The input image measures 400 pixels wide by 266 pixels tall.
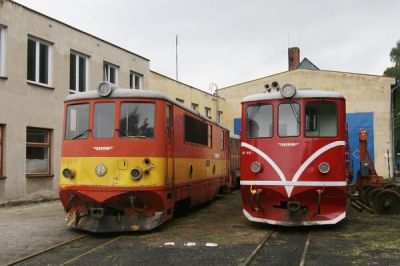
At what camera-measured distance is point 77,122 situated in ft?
34.0

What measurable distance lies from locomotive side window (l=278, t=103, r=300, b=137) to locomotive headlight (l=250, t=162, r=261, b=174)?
780 mm

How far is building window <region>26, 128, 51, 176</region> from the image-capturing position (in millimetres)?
16961

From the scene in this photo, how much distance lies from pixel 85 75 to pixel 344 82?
1864 centimetres

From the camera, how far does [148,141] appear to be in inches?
391

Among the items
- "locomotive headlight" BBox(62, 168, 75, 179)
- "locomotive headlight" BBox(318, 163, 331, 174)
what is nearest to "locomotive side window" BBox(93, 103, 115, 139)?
"locomotive headlight" BBox(62, 168, 75, 179)

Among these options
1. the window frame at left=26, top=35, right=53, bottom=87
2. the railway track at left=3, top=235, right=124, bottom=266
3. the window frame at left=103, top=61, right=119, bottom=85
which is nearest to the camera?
the railway track at left=3, top=235, right=124, bottom=266

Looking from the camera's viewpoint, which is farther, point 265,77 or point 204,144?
point 265,77

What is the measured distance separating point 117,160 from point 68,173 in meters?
1.11

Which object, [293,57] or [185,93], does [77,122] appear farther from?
[293,57]

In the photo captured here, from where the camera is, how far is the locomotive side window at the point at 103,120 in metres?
10.0

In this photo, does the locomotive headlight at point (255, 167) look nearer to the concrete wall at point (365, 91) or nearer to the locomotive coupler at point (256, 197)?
the locomotive coupler at point (256, 197)

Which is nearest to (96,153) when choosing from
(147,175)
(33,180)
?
(147,175)

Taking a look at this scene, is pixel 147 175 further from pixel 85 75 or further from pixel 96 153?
pixel 85 75

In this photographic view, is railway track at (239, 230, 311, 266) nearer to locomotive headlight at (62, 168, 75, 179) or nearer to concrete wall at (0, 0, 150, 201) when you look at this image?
locomotive headlight at (62, 168, 75, 179)
